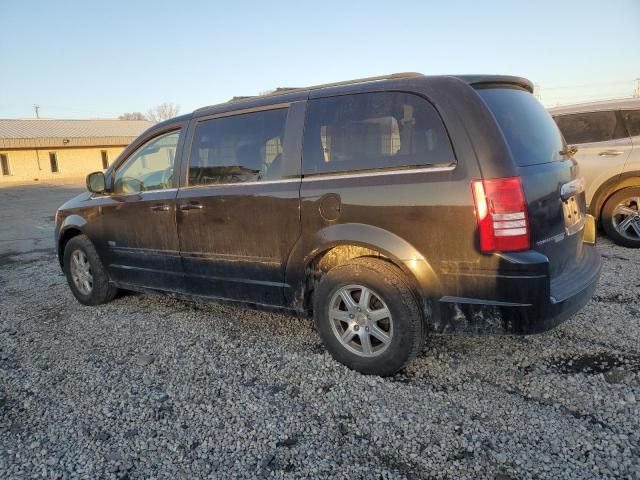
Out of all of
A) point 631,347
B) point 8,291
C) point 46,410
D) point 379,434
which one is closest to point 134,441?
point 46,410

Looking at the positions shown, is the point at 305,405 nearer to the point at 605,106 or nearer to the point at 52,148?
the point at 605,106

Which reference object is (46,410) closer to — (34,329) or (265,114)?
(34,329)

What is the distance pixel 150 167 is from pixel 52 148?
31.5 m

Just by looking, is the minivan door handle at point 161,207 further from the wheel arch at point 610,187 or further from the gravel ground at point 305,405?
the wheel arch at point 610,187

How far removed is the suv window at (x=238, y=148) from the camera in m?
3.38

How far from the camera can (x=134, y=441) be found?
2.51m

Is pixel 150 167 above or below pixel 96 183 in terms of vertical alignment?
above

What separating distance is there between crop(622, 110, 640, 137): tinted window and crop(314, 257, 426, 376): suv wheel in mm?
5082

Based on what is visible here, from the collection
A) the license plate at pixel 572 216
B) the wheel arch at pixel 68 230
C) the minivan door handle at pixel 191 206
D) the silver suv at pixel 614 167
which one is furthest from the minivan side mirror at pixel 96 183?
the silver suv at pixel 614 167

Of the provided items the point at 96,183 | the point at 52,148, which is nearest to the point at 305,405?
the point at 96,183

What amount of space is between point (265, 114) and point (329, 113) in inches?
23.6

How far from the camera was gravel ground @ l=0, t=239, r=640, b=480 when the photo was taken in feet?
7.45

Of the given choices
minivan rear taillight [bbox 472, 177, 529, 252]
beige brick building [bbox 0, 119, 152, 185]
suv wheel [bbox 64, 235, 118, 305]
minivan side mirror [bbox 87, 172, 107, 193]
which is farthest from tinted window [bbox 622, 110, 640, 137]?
beige brick building [bbox 0, 119, 152, 185]

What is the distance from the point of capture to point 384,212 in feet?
9.22
